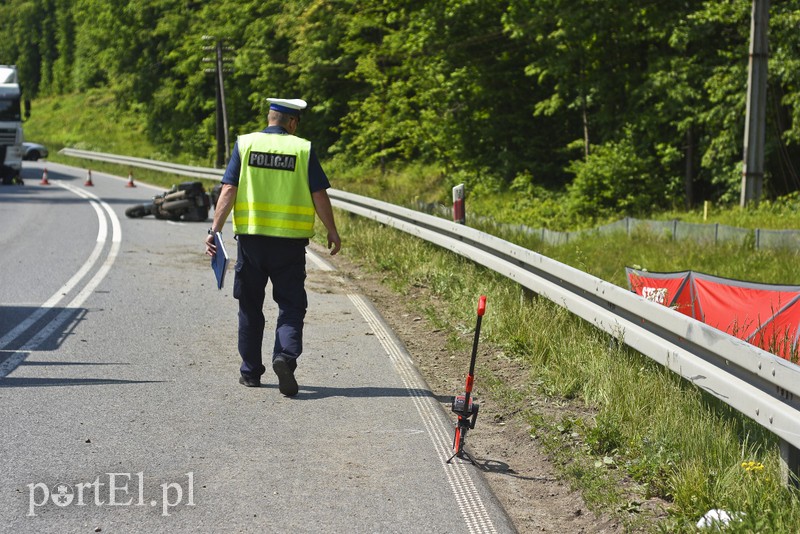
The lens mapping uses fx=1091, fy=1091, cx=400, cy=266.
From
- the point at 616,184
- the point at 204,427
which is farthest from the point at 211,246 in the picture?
the point at 616,184

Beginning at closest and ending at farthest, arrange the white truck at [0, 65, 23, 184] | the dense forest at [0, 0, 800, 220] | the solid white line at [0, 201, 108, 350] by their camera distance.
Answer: the solid white line at [0, 201, 108, 350]
the dense forest at [0, 0, 800, 220]
the white truck at [0, 65, 23, 184]

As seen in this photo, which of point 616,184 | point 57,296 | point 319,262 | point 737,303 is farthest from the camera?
point 616,184

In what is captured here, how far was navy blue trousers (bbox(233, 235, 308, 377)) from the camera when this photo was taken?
743cm

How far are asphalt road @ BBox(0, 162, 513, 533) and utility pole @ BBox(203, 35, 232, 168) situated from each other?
3771cm

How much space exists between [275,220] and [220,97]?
156 feet

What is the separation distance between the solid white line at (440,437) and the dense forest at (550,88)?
15416mm

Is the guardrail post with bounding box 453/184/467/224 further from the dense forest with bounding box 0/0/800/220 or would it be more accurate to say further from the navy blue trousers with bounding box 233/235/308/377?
the dense forest with bounding box 0/0/800/220

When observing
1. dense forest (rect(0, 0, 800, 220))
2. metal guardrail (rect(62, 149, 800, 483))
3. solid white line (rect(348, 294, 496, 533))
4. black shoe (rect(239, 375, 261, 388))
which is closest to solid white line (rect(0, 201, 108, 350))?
black shoe (rect(239, 375, 261, 388))

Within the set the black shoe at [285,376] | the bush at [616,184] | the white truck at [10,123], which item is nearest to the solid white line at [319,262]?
the black shoe at [285,376]

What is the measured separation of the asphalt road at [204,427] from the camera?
16.2 ft

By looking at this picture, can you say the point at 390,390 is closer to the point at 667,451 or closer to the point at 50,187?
the point at 667,451

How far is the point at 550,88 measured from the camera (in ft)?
107

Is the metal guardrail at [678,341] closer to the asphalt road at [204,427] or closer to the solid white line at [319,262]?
the asphalt road at [204,427]

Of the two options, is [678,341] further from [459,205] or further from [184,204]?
[184,204]
